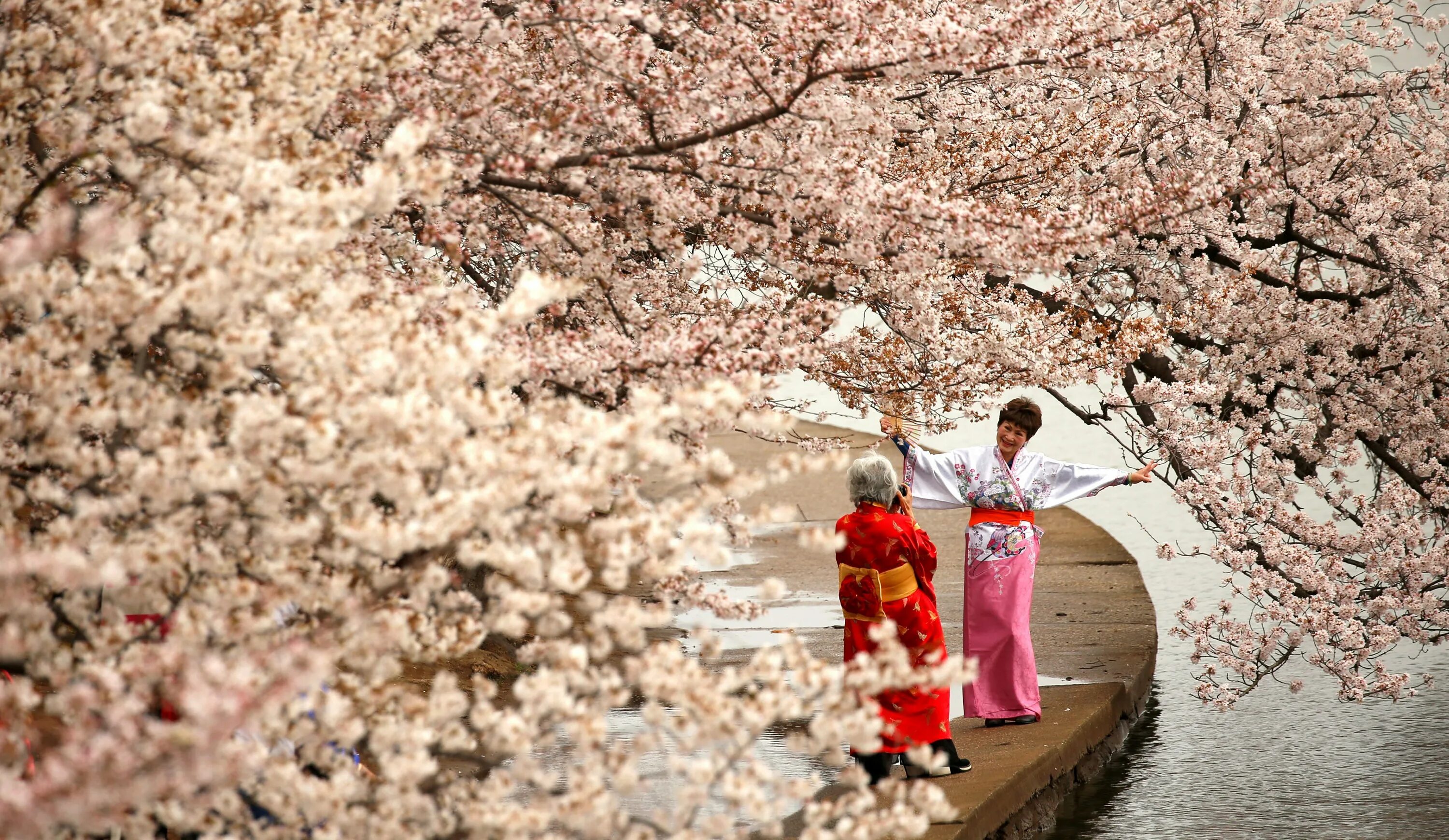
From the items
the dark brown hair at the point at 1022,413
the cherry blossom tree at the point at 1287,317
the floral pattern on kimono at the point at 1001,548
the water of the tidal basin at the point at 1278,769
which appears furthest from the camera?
the cherry blossom tree at the point at 1287,317

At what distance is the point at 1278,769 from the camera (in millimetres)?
6648

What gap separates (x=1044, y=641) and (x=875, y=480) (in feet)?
10.4

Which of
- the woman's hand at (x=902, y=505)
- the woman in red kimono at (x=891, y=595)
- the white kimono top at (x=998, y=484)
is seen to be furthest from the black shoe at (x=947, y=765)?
the white kimono top at (x=998, y=484)

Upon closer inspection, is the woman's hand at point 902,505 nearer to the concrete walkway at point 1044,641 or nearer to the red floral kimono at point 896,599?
the red floral kimono at point 896,599

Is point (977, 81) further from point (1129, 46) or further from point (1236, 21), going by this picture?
point (1236, 21)

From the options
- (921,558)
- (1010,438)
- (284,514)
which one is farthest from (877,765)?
(284,514)

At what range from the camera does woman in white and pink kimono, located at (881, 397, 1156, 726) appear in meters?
6.30

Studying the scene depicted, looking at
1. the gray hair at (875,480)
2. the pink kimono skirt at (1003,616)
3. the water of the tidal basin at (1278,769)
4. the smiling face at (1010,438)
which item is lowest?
the water of the tidal basin at (1278,769)

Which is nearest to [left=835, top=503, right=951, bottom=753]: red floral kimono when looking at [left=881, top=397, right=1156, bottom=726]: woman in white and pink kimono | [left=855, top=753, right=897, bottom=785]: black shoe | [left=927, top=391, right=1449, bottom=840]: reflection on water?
[left=855, top=753, right=897, bottom=785]: black shoe

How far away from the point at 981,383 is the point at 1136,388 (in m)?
1.06

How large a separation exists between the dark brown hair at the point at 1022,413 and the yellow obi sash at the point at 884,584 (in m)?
1.07

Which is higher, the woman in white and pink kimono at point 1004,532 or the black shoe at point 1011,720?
the woman in white and pink kimono at point 1004,532

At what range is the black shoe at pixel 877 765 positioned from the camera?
5375mm

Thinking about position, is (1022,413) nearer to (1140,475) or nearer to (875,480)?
(1140,475)
